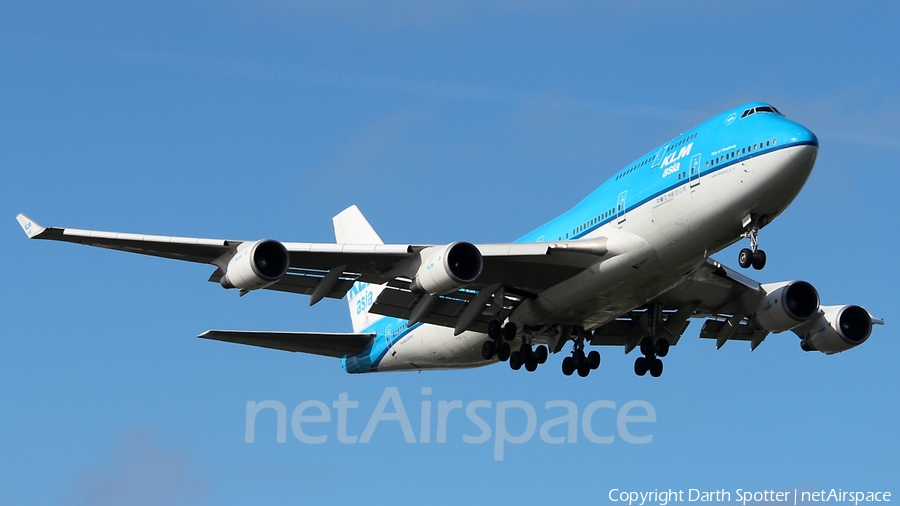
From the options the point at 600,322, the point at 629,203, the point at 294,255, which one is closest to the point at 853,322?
the point at 600,322

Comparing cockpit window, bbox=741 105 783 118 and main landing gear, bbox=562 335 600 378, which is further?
main landing gear, bbox=562 335 600 378

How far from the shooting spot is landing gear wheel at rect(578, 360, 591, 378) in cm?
4122

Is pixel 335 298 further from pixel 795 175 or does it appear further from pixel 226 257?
pixel 795 175

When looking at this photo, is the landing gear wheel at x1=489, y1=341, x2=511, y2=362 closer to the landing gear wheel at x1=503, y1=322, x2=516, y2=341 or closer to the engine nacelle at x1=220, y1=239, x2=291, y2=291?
the landing gear wheel at x1=503, y1=322, x2=516, y2=341

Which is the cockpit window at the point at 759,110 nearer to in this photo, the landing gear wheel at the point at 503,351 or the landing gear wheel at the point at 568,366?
the landing gear wheel at the point at 503,351

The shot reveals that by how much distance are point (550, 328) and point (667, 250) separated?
7.10m

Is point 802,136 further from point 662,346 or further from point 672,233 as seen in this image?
point 662,346

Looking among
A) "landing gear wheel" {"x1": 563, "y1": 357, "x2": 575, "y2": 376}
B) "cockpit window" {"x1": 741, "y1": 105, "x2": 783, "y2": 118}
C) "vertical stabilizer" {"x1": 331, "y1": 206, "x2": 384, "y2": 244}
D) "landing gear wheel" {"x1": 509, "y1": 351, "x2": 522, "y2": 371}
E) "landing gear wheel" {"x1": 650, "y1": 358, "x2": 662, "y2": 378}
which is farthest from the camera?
"vertical stabilizer" {"x1": 331, "y1": 206, "x2": 384, "y2": 244}

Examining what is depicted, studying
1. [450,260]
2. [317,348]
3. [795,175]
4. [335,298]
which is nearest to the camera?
[795,175]

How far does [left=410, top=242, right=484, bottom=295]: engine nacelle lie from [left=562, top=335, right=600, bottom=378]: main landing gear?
7698 mm

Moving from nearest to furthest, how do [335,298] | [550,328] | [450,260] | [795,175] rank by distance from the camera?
[795,175] → [450,260] → [335,298] → [550,328]

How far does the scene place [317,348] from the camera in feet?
148

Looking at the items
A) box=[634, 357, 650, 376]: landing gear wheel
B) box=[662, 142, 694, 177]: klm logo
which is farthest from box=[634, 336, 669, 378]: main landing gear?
box=[662, 142, 694, 177]: klm logo

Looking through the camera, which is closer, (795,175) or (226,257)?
(795,175)
